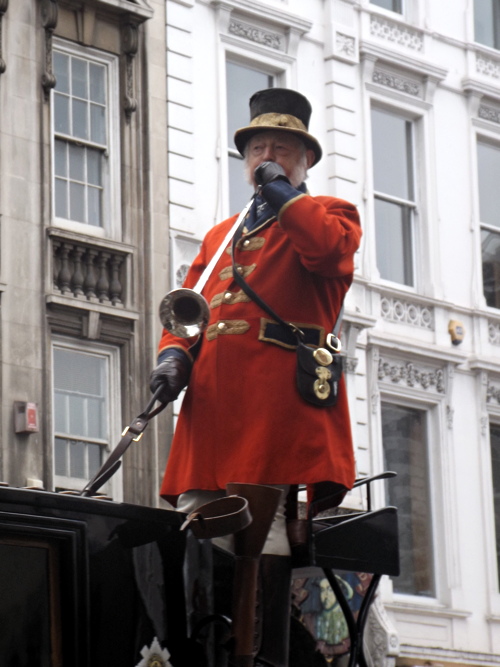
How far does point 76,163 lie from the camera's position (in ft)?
53.3

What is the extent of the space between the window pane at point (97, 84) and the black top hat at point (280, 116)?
10.9 metres

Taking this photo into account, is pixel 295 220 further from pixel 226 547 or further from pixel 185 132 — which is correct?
pixel 185 132

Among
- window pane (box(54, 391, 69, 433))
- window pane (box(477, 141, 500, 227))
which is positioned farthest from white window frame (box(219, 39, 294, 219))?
window pane (box(477, 141, 500, 227))

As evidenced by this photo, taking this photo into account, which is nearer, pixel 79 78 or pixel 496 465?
pixel 79 78

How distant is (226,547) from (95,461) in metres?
11.0

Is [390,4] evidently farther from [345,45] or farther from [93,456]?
[93,456]

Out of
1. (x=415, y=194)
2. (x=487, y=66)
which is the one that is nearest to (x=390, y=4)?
(x=487, y=66)

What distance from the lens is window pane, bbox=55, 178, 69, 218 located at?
16.1 m

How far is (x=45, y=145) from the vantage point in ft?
51.9

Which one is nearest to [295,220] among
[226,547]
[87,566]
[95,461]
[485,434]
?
[226,547]

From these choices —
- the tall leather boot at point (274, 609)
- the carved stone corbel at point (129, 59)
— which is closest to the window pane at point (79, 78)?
the carved stone corbel at point (129, 59)

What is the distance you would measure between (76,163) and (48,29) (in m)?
1.27

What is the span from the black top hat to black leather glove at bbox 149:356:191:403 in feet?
2.68

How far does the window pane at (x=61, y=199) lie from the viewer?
1606 centimetres
